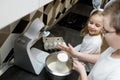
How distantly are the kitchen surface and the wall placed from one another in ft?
0.22

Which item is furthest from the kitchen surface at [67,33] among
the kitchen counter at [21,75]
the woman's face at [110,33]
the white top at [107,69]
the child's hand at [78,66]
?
the woman's face at [110,33]

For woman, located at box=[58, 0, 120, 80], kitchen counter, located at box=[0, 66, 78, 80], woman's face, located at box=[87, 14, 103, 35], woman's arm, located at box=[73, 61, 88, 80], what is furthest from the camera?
woman's face, located at box=[87, 14, 103, 35]

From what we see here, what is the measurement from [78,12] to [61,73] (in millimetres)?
1001

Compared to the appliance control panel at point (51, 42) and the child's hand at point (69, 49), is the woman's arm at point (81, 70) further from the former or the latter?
the appliance control panel at point (51, 42)

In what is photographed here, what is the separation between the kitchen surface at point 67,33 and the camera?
103 cm

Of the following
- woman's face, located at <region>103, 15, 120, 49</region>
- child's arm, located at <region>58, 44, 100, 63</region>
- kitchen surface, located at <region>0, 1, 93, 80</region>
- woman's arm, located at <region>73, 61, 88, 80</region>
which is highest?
woman's face, located at <region>103, 15, 120, 49</region>

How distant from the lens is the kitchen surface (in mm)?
1029

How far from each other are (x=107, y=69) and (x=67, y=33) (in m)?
0.77

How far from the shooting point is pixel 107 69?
2.47ft

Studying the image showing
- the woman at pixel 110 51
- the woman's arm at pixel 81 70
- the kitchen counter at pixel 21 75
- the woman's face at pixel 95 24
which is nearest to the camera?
the woman at pixel 110 51

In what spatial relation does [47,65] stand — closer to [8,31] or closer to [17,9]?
[8,31]

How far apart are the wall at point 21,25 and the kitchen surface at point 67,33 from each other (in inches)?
2.7

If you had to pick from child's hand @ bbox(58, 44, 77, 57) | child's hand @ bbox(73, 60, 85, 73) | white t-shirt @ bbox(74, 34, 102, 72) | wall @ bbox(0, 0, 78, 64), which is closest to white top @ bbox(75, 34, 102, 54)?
white t-shirt @ bbox(74, 34, 102, 72)

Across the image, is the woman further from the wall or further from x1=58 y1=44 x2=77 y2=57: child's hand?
the wall
